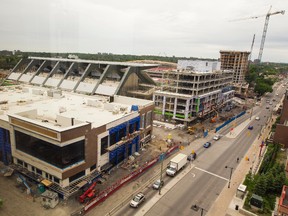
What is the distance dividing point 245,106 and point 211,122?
34324 millimetres

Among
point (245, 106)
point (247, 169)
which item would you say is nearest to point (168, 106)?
point (247, 169)

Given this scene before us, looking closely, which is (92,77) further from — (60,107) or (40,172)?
(40,172)

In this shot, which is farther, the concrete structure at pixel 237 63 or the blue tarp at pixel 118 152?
the concrete structure at pixel 237 63

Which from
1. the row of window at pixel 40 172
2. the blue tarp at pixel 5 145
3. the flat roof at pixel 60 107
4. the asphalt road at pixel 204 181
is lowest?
the asphalt road at pixel 204 181

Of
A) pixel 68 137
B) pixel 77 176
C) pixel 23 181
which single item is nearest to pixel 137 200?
pixel 77 176

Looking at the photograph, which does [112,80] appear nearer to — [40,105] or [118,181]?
[40,105]

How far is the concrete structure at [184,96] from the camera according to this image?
207ft

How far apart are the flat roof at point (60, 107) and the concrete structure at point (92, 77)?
509 centimetres

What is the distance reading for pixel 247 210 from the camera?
28484mm

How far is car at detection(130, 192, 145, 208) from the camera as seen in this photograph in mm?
28473

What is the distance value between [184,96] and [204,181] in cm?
3027

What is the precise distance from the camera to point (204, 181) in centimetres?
3584

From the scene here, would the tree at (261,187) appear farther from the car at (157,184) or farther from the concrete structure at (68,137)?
the concrete structure at (68,137)

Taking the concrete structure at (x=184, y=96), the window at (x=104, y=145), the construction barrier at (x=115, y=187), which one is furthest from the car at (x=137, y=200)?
the concrete structure at (x=184, y=96)
